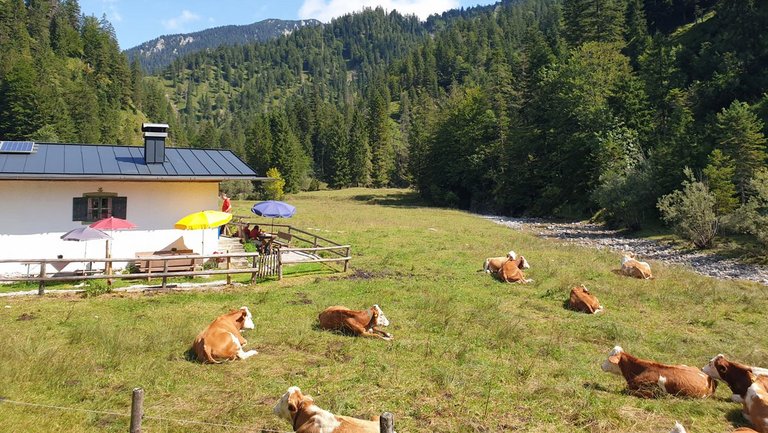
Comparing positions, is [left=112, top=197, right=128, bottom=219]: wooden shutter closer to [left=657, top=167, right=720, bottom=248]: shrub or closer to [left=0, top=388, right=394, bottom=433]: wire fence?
[left=0, top=388, right=394, bottom=433]: wire fence

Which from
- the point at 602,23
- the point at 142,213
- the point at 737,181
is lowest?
the point at 142,213

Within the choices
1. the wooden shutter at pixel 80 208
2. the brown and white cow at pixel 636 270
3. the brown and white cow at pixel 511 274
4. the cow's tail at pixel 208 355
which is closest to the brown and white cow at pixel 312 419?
the cow's tail at pixel 208 355

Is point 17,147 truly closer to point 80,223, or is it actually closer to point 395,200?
point 80,223

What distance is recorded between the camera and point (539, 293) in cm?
1535

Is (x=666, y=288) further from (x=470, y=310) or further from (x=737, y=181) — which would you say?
(x=737, y=181)

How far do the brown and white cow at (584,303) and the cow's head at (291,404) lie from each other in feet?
30.5

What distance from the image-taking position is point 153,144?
18.1 m

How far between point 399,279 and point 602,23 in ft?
221

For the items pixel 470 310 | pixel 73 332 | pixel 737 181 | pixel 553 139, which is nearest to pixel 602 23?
pixel 553 139

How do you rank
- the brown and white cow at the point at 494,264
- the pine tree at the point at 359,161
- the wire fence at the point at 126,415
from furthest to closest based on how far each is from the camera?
the pine tree at the point at 359,161 → the brown and white cow at the point at 494,264 → the wire fence at the point at 126,415

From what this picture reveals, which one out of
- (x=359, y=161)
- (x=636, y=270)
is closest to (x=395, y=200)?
(x=359, y=161)

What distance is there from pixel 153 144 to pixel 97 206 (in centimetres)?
296

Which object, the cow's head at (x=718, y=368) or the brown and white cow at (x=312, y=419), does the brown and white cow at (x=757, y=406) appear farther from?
the brown and white cow at (x=312, y=419)

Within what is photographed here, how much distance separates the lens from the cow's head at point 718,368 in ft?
24.9
